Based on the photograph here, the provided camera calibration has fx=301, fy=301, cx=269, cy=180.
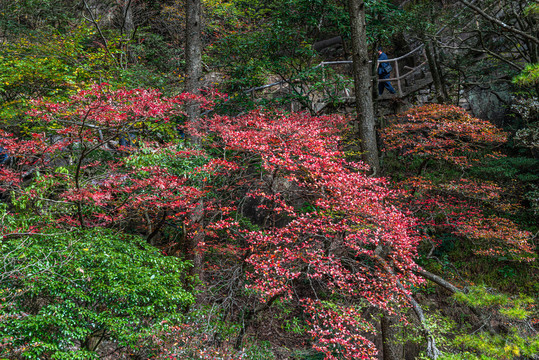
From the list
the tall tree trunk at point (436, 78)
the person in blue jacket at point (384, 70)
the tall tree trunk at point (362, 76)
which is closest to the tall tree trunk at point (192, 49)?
the tall tree trunk at point (362, 76)

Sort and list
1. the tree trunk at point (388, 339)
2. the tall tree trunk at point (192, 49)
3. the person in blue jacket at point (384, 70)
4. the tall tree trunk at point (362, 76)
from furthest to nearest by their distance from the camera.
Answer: the person in blue jacket at point (384, 70) → the tall tree trunk at point (192, 49) → the tall tree trunk at point (362, 76) → the tree trunk at point (388, 339)

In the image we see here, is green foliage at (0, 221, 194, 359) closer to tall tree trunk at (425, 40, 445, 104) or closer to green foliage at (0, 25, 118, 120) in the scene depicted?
green foliage at (0, 25, 118, 120)

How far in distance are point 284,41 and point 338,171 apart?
4766mm

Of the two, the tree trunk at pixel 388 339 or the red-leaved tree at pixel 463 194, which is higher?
the red-leaved tree at pixel 463 194

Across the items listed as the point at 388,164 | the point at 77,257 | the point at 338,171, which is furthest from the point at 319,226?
the point at 388,164

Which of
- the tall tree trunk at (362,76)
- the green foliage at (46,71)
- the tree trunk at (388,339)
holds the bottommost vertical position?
the tree trunk at (388,339)

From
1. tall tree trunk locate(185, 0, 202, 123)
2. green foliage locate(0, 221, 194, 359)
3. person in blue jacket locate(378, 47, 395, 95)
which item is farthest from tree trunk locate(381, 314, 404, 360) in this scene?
person in blue jacket locate(378, 47, 395, 95)

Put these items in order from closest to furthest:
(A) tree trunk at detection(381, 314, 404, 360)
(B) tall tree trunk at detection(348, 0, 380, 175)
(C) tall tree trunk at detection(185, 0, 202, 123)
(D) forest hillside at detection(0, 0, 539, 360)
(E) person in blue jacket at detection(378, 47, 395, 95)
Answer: (D) forest hillside at detection(0, 0, 539, 360) → (A) tree trunk at detection(381, 314, 404, 360) → (B) tall tree trunk at detection(348, 0, 380, 175) → (C) tall tree trunk at detection(185, 0, 202, 123) → (E) person in blue jacket at detection(378, 47, 395, 95)

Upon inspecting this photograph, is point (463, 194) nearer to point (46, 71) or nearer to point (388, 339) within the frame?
point (388, 339)

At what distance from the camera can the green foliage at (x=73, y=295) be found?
300 cm

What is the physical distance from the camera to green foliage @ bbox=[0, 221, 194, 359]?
300cm

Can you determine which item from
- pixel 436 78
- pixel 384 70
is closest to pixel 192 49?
pixel 384 70

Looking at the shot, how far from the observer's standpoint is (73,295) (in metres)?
3.35

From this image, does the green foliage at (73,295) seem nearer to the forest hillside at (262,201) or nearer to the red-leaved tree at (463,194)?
the forest hillside at (262,201)
